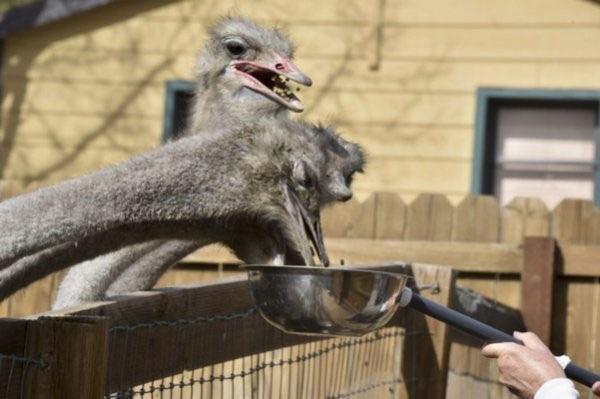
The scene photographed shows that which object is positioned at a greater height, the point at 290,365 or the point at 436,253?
the point at 436,253

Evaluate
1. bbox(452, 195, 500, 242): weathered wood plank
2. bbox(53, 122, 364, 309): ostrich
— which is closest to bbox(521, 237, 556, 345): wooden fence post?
bbox(452, 195, 500, 242): weathered wood plank

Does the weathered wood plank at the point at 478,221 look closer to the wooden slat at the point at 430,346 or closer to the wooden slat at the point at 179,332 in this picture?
the wooden slat at the point at 430,346

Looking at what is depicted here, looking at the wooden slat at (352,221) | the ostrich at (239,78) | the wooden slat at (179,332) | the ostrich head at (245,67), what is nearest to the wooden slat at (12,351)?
the wooden slat at (179,332)

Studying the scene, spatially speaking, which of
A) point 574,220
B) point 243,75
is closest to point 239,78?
point 243,75

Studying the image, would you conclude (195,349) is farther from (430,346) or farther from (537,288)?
(537,288)

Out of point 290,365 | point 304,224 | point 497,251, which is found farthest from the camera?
point 497,251

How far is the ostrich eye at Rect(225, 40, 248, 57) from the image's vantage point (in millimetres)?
5383

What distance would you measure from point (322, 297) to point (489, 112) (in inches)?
273

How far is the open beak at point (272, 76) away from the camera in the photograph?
5035 mm

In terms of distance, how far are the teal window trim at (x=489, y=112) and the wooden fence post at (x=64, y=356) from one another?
7.54 m

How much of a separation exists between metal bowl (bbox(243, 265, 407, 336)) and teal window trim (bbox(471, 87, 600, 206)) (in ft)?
21.9

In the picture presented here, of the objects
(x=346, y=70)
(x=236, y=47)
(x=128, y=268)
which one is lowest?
(x=128, y=268)

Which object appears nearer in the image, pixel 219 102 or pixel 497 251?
pixel 219 102

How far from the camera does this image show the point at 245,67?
17.4ft
